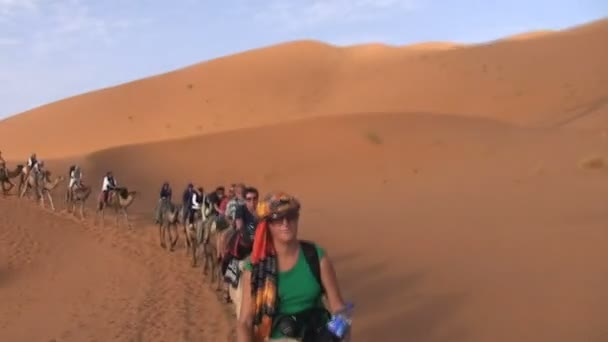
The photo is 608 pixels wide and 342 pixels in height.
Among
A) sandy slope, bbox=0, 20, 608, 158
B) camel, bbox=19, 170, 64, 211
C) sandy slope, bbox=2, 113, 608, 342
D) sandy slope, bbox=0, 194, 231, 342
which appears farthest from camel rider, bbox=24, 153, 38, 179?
sandy slope, bbox=0, 20, 608, 158

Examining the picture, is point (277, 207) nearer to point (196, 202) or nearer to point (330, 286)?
point (330, 286)

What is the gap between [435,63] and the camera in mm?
62719

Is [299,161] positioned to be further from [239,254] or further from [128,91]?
[128,91]

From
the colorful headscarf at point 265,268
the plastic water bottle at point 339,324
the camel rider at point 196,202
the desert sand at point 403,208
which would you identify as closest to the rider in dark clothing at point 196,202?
the camel rider at point 196,202

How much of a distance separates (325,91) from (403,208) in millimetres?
47782

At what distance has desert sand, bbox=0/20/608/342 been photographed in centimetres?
1076

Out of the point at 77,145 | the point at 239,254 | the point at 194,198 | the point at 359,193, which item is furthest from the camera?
the point at 77,145

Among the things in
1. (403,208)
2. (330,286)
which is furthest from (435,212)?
(330,286)

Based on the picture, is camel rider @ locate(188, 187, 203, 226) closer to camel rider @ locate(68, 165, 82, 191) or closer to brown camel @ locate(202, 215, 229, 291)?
brown camel @ locate(202, 215, 229, 291)

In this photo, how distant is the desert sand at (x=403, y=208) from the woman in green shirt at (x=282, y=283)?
474 cm

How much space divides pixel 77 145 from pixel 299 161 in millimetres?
35694

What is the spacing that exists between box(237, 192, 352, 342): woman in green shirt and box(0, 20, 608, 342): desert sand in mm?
4739

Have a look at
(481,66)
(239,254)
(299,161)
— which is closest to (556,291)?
(239,254)

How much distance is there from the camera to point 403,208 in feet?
70.0
